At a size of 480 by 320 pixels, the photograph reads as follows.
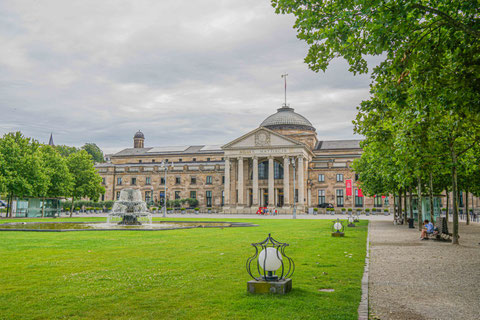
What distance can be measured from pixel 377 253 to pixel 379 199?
7091cm

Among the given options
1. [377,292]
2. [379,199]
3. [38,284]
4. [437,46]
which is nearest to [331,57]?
[437,46]

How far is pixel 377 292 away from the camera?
843cm

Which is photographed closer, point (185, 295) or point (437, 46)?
point (185, 295)

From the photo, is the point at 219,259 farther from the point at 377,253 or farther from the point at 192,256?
the point at 377,253

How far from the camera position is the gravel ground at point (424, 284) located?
7070 millimetres

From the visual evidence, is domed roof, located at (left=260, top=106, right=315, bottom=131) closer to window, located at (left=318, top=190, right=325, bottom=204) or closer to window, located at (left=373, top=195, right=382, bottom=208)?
window, located at (left=318, top=190, right=325, bottom=204)

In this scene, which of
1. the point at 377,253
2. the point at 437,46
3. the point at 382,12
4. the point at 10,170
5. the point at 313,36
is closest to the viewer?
the point at 382,12

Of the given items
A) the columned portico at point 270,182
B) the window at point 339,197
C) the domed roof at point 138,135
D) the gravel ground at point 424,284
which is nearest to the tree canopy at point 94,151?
the domed roof at point 138,135

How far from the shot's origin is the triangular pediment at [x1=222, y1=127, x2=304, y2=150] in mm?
80125

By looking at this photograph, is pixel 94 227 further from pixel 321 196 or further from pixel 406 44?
pixel 321 196

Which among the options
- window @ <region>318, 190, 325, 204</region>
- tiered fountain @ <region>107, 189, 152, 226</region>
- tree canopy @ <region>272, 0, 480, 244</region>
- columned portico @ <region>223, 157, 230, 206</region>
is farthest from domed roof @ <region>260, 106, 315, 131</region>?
tree canopy @ <region>272, 0, 480, 244</region>

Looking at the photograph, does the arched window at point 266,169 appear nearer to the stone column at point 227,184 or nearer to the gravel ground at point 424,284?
the stone column at point 227,184

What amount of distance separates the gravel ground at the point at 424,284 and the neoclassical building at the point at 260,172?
5757cm

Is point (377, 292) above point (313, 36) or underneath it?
underneath
